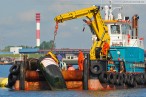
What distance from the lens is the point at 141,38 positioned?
166 ft

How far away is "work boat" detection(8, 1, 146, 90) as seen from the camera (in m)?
42.3

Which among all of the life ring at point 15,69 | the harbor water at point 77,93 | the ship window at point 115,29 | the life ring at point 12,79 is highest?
the ship window at point 115,29

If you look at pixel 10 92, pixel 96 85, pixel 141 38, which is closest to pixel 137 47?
pixel 141 38

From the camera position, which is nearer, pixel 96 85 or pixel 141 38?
pixel 96 85

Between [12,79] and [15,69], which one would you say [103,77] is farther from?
[12,79]

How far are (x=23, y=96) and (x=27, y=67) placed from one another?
405 centimetres

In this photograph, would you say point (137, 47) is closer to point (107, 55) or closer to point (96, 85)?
point (107, 55)

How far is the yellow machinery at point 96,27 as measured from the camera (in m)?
44.5

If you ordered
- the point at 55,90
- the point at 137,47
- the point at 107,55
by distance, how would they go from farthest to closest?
1. the point at 137,47
2. the point at 107,55
3. the point at 55,90

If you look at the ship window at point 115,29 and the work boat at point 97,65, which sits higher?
the ship window at point 115,29

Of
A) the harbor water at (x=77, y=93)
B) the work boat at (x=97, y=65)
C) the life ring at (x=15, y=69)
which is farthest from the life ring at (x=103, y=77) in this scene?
the life ring at (x=15, y=69)

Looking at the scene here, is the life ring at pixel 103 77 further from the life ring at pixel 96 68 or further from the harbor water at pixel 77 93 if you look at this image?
the harbor water at pixel 77 93

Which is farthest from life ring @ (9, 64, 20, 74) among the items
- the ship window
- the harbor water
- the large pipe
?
the large pipe

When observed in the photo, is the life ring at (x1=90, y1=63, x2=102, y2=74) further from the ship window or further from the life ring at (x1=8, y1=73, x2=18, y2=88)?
the ship window
